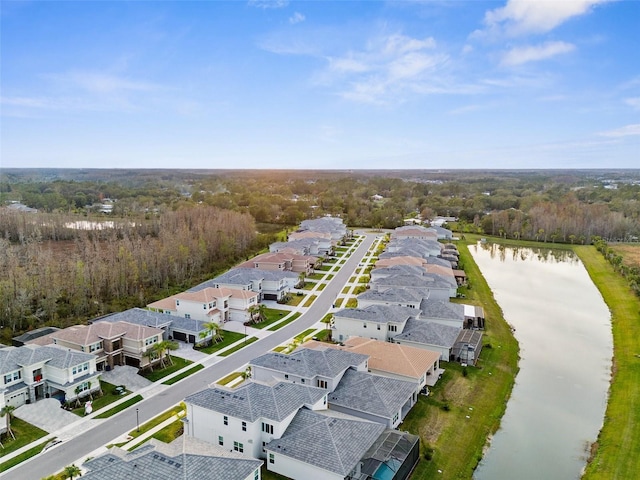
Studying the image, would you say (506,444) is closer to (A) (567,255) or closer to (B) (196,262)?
(B) (196,262)

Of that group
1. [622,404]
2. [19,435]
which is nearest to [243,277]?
[19,435]

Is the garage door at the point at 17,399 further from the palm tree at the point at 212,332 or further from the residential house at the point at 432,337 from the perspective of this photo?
the residential house at the point at 432,337

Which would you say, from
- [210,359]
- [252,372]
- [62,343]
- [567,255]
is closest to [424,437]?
[252,372]

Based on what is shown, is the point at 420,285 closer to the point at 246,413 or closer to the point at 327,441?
the point at 327,441

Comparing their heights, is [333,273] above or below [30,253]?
below

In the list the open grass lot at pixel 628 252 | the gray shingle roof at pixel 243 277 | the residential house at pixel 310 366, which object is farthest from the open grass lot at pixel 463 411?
the open grass lot at pixel 628 252

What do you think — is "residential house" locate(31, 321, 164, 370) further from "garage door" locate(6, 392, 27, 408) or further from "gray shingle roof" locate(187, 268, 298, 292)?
"gray shingle roof" locate(187, 268, 298, 292)

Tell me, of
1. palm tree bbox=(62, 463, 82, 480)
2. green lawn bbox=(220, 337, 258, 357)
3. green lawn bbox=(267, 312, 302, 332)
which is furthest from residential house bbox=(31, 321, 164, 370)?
palm tree bbox=(62, 463, 82, 480)
